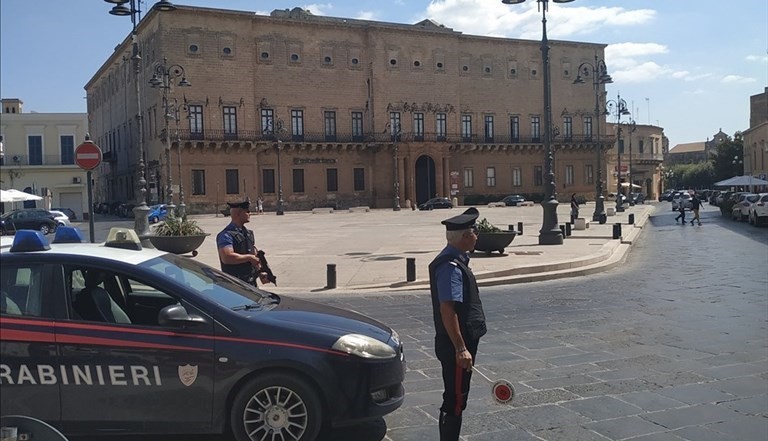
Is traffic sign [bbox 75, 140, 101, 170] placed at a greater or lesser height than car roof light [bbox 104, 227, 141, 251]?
greater

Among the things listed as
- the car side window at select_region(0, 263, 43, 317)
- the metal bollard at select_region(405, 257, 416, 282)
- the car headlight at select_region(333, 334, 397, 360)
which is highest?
the car side window at select_region(0, 263, 43, 317)

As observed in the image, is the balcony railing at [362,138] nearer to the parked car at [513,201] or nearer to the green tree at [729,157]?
the parked car at [513,201]

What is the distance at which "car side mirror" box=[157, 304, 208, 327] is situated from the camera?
4.16 metres

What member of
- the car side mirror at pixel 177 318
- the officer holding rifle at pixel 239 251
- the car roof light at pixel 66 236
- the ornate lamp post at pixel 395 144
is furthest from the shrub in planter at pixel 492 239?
the ornate lamp post at pixel 395 144

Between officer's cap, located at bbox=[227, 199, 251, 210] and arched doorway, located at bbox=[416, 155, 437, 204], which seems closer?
officer's cap, located at bbox=[227, 199, 251, 210]

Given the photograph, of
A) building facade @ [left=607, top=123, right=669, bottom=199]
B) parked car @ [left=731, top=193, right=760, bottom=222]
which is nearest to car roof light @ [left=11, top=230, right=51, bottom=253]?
parked car @ [left=731, top=193, right=760, bottom=222]

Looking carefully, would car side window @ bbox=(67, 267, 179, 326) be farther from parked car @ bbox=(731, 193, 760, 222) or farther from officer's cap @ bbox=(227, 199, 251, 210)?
parked car @ bbox=(731, 193, 760, 222)

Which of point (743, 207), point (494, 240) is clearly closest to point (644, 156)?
point (743, 207)

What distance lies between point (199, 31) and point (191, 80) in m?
4.14

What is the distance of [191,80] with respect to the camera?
184ft

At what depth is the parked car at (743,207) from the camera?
3345cm

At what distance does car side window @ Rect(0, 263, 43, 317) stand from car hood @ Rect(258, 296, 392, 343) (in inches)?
54.5

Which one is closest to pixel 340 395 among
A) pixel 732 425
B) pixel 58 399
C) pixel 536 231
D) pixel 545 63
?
pixel 58 399

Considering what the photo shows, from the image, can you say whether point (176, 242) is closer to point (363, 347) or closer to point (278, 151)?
point (363, 347)
